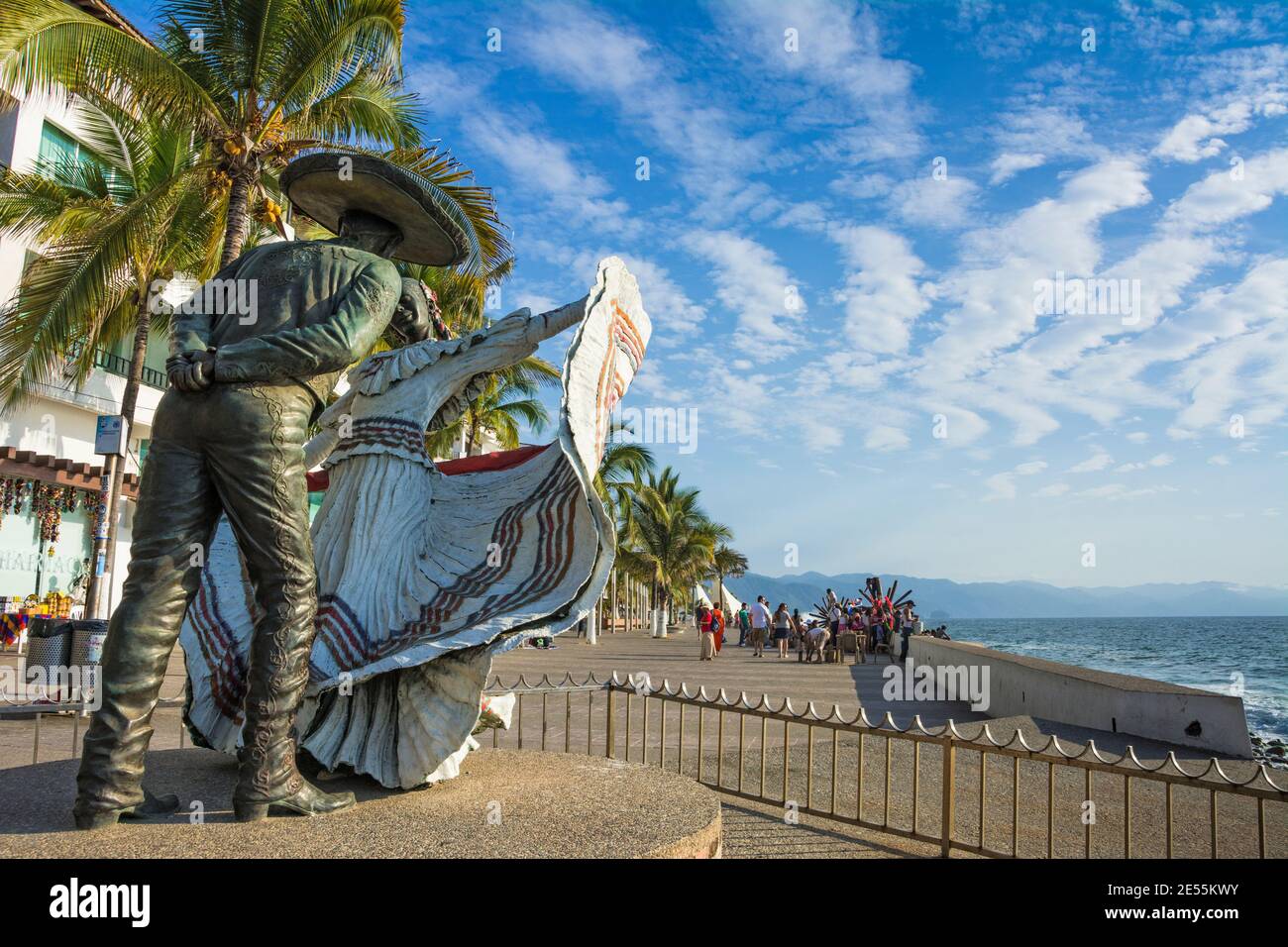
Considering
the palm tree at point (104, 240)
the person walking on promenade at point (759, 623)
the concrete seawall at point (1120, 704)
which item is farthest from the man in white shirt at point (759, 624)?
the palm tree at point (104, 240)

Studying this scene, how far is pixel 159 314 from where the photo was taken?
15.3m

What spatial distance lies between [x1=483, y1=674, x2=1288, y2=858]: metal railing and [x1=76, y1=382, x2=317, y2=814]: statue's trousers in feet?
5.53

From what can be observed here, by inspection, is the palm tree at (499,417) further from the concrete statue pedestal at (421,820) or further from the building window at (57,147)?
the concrete statue pedestal at (421,820)

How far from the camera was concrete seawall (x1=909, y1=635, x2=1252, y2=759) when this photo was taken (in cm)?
802

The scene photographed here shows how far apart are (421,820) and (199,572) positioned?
1273mm

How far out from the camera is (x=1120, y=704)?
884cm

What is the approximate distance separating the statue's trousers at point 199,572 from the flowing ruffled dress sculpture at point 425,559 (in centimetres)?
41

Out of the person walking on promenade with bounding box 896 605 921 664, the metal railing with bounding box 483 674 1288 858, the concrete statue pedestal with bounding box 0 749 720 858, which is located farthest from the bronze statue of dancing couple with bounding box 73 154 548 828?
the person walking on promenade with bounding box 896 605 921 664

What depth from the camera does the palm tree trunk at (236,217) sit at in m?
10.1

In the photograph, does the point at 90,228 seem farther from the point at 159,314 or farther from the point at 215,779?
the point at 215,779

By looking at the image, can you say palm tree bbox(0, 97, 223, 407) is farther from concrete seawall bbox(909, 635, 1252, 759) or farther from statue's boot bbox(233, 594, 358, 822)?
concrete seawall bbox(909, 635, 1252, 759)

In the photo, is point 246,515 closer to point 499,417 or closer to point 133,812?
point 133,812

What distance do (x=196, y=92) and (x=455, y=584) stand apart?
856 centimetres
